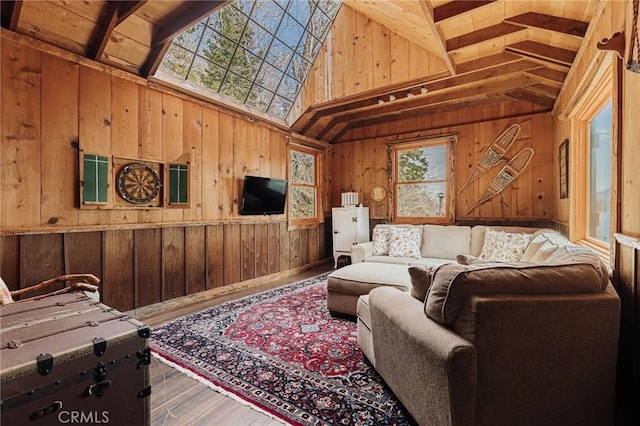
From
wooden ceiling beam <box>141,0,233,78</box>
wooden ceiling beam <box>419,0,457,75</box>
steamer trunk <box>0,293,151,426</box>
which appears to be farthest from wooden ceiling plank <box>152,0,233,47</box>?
steamer trunk <box>0,293,151,426</box>

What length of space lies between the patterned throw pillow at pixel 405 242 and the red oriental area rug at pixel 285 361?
1529 mm

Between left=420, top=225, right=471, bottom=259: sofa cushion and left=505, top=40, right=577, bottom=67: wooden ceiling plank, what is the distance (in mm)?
2192

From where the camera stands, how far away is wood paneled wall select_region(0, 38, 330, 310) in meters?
2.44

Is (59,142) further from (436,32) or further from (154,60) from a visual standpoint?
(436,32)

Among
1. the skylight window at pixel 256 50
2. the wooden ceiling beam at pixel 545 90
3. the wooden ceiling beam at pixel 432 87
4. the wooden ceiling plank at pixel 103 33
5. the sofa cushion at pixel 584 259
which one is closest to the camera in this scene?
the sofa cushion at pixel 584 259

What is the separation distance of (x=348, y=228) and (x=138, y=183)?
3443 millimetres

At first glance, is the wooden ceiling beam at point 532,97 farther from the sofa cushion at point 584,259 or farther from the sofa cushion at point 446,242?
the sofa cushion at point 584,259

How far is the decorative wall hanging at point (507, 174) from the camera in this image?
4379 millimetres

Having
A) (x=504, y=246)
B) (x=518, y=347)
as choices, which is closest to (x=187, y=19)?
(x=518, y=347)

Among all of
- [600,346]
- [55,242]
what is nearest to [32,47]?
[55,242]

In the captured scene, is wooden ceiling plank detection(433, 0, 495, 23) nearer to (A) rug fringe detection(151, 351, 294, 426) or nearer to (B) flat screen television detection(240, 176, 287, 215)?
(B) flat screen television detection(240, 176, 287, 215)

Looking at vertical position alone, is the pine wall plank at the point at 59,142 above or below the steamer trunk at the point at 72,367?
above

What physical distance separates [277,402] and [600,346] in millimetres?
1623

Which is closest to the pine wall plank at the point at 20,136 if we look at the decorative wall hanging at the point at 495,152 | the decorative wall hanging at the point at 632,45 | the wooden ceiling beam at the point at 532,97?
the decorative wall hanging at the point at 632,45
